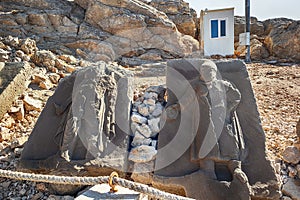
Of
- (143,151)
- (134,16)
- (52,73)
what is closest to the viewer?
(143,151)

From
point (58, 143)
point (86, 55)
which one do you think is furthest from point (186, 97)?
point (86, 55)

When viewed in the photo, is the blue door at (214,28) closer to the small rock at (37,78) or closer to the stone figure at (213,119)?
the small rock at (37,78)

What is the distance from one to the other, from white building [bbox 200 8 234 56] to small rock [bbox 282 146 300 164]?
670 cm

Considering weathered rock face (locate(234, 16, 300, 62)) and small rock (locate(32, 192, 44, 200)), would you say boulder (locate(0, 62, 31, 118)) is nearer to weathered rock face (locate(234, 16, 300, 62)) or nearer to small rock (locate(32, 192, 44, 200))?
small rock (locate(32, 192, 44, 200))

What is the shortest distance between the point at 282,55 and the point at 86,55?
19.1 feet

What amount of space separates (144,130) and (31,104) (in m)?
1.92

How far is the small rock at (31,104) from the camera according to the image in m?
3.61

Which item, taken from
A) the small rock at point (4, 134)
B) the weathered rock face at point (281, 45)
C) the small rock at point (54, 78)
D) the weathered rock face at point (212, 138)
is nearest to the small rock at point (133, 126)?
the weathered rock face at point (212, 138)

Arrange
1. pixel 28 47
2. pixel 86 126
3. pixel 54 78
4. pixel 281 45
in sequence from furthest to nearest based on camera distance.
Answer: pixel 281 45 → pixel 28 47 → pixel 54 78 → pixel 86 126

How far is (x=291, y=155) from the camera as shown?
2307mm

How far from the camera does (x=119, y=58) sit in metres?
7.71

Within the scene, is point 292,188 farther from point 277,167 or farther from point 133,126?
point 133,126

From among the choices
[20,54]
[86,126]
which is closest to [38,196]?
[86,126]

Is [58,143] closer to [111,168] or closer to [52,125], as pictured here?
[52,125]
